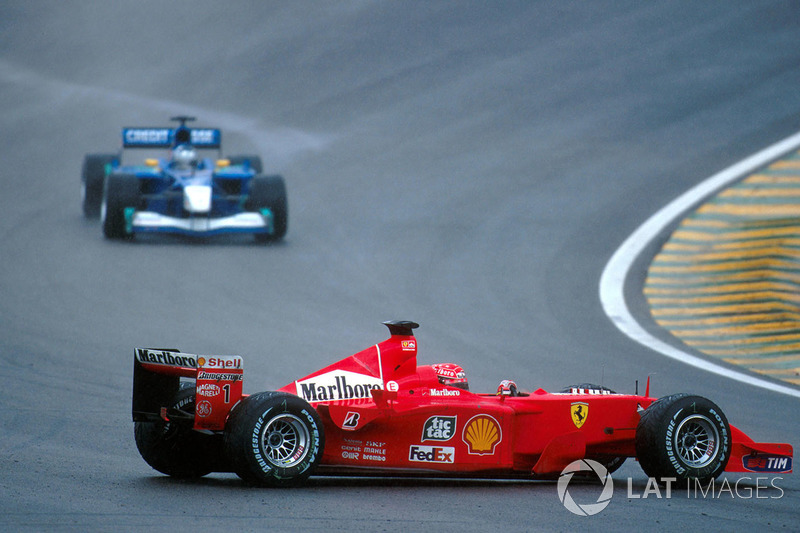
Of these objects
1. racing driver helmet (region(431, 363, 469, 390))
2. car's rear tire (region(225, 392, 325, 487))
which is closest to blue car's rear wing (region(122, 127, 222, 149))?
racing driver helmet (region(431, 363, 469, 390))

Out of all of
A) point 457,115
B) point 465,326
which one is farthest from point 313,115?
point 465,326

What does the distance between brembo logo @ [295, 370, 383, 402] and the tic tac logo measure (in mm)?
422

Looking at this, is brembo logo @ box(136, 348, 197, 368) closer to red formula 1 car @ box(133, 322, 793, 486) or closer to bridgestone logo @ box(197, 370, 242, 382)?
red formula 1 car @ box(133, 322, 793, 486)

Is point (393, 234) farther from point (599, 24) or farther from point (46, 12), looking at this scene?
point (46, 12)

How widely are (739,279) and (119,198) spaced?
929 centimetres

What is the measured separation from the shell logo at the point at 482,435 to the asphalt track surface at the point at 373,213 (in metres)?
0.32

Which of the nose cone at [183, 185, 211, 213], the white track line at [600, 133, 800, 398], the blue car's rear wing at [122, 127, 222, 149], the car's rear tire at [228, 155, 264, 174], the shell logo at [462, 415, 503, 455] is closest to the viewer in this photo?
the shell logo at [462, 415, 503, 455]

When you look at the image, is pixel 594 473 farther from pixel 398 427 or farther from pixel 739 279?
pixel 739 279

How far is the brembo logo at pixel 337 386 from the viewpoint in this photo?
7930mm

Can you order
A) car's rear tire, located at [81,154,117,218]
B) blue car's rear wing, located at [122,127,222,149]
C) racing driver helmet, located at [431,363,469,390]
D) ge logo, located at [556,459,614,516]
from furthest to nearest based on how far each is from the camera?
car's rear tire, located at [81,154,117,218], blue car's rear wing, located at [122,127,222,149], racing driver helmet, located at [431,363,469,390], ge logo, located at [556,459,614,516]

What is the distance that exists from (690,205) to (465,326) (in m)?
8.48

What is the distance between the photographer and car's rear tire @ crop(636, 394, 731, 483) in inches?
313

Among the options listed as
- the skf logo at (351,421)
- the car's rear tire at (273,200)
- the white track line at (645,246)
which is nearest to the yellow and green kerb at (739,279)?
the white track line at (645,246)

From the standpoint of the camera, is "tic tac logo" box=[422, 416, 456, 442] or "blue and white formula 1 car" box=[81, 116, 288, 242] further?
"blue and white formula 1 car" box=[81, 116, 288, 242]
